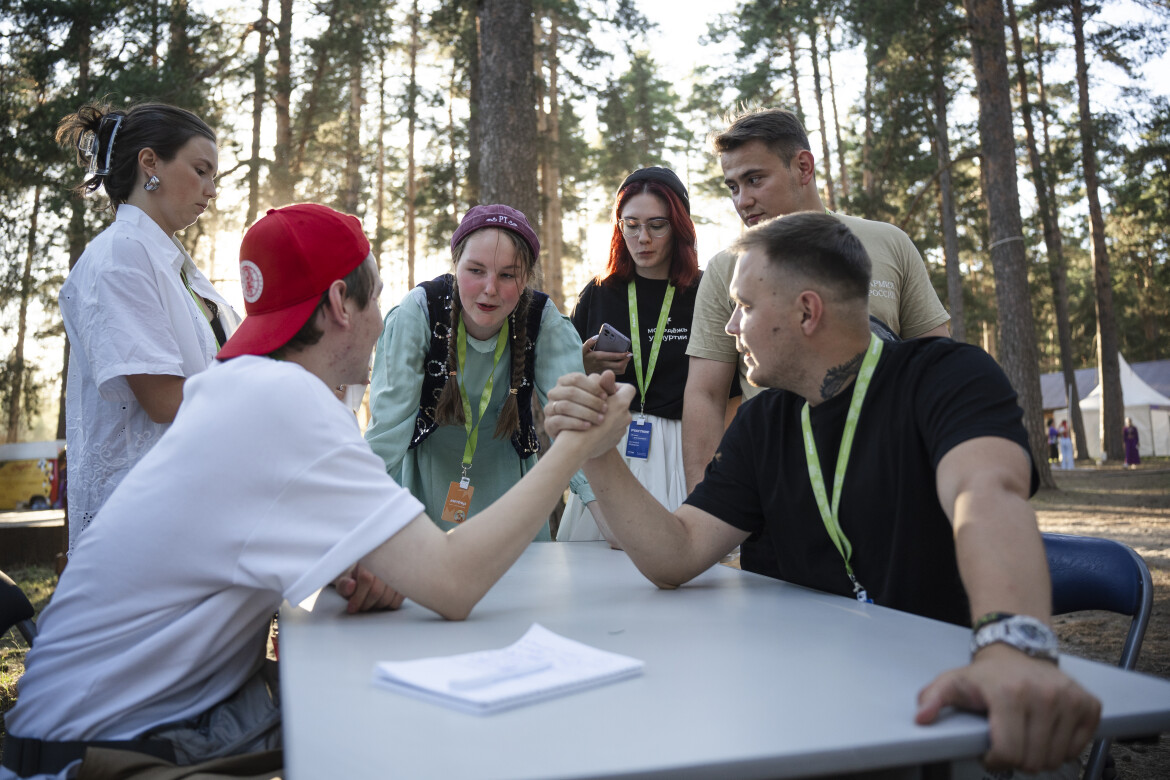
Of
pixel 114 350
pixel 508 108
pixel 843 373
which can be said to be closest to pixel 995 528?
pixel 843 373

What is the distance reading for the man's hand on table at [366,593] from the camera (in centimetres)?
179

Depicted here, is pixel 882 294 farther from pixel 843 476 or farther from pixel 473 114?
pixel 473 114

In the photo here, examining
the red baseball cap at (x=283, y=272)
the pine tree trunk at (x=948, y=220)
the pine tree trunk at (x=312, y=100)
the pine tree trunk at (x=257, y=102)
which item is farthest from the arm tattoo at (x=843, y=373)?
the pine tree trunk at (x=948, y=220)

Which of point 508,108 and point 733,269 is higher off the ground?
point 508,108

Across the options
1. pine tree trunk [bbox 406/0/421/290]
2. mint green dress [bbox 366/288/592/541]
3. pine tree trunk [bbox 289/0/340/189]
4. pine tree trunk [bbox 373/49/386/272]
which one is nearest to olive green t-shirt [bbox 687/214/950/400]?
mint green dress [bbox 366/288/592/541]

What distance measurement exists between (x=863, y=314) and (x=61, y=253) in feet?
53.8

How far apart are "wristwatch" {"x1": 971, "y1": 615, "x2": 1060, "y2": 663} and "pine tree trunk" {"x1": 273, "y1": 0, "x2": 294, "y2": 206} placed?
13174 mm

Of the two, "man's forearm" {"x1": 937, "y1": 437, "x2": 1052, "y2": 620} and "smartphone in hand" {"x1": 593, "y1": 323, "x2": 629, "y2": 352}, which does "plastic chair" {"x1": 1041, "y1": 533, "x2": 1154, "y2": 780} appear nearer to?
"man's forearm" {"x1": 937, "y1": 437, "x2": 1052, "y2": 620}

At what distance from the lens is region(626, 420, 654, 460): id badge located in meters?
3.33

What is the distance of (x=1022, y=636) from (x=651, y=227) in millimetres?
2509

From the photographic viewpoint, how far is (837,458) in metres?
2.01

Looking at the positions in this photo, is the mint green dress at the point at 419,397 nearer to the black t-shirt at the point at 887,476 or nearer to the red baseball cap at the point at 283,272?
the black t-shirt at the point at 887,476

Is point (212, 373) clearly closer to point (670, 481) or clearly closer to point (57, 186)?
point (670, 481)

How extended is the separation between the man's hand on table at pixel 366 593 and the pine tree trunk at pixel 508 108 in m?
5.24
